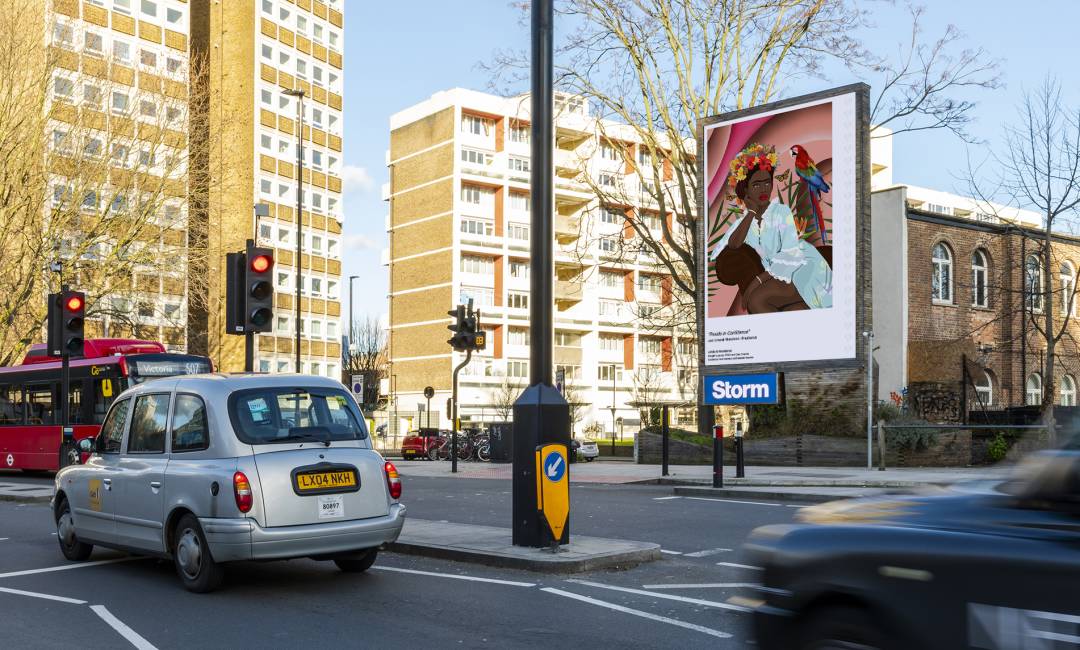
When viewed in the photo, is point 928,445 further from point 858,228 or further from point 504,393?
point 504,393

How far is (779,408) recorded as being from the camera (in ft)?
106

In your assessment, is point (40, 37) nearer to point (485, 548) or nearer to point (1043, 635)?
point (485, 548)

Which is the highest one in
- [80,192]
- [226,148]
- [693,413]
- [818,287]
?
[226,148]

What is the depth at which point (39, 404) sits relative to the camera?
94.1 ft

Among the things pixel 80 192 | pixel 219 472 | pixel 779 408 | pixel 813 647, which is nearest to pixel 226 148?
pixel 80 192

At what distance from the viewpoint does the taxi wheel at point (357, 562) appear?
9477mm

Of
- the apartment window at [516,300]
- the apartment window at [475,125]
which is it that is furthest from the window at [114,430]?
the apartment window at [475,125]

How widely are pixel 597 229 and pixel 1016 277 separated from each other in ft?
165

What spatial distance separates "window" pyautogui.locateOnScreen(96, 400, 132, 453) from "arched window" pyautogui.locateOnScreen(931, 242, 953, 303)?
1302 inches

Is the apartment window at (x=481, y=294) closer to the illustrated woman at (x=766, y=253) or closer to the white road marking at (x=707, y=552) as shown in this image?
the illustrated woman at (x=766, y=253)

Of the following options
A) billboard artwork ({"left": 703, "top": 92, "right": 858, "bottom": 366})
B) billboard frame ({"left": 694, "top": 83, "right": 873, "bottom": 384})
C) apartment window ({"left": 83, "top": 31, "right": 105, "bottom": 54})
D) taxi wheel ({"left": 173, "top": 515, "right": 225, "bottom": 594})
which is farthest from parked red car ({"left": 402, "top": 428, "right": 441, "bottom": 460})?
taxi wheel ({"left": 173, "top": 515, "right": 225, "bottom": 594})

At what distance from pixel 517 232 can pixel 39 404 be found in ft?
188

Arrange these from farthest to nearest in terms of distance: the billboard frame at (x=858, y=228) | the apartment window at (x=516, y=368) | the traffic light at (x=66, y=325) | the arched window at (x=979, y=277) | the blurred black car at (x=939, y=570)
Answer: the apartment window at (x=516, y=368), the arched window at (x=979, y=277), the billboard frame at (x=858, y=228), the traffic light at (x=66, y=325), the blurred black car at (x=939, y=570)

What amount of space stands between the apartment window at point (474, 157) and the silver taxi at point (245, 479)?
72.4 meters
